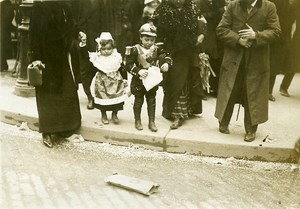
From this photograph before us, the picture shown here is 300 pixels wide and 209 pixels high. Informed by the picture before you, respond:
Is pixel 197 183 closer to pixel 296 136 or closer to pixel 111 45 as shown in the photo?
pixel 296 136

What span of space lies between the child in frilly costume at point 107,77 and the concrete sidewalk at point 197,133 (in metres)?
0.33

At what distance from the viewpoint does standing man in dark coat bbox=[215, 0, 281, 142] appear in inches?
252

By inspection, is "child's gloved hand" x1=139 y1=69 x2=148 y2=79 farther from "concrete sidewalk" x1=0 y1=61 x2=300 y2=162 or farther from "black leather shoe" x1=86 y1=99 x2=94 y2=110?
"black leather shoe" x1=86 y1=99 x2=94 y2=110

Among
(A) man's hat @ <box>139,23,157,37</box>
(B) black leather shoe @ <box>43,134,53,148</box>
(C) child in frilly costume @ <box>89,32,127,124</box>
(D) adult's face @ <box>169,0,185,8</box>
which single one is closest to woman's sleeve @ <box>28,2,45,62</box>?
(C) child in frilly costume @ <box>89,32,127,124</box>

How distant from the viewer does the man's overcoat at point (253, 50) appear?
6.41 m

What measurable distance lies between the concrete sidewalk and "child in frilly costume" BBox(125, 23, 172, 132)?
302 millimetres

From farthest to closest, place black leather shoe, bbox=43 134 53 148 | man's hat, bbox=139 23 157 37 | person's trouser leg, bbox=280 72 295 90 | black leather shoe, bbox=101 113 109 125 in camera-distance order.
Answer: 1. person's trouser leg, bbox=280 72 295 90
2. black leather shoe, bbox=101 113 109 125
3. black leather shoe, bbox=43 134 53 148
4. man's hat, bbox=139 23 157 37

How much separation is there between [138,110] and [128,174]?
1.28 metres

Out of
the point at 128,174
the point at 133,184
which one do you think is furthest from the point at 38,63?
the point at 133,184

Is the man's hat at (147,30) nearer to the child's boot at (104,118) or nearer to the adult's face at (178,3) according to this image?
the adult's face at (178,3)

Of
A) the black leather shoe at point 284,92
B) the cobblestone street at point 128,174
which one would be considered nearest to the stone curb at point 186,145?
the cobblestone street at point 128,174

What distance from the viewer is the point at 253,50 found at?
6492mm

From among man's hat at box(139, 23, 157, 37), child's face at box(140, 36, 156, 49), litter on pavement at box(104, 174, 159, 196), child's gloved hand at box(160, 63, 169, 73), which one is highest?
man's hat at box(139, 23, 157, 37)

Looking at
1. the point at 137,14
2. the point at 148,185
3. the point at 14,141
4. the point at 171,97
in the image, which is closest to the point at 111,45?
the point at 171,97
